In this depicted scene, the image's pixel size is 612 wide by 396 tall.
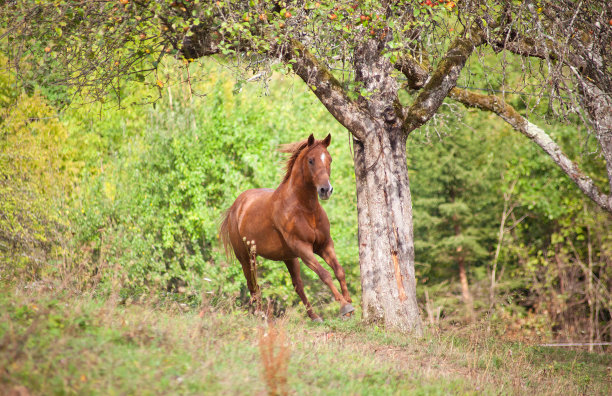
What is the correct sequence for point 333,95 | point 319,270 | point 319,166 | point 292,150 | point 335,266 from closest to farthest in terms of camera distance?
point 319,166, point 319,270, point 335,266, point 292,150, point 333,95

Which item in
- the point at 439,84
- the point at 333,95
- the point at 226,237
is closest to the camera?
the point at 333,95

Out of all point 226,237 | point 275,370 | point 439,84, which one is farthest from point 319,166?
point 226,237

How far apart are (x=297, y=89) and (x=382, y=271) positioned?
2377 centimetres

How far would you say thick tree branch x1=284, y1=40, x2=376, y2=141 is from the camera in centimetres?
936

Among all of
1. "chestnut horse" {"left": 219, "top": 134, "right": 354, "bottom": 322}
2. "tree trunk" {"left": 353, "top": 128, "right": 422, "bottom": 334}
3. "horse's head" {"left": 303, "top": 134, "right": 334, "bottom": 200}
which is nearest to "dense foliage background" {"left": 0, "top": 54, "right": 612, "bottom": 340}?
"chestnut horse" {"left": 219, "top": 134, "right": 354, "bottom": 322}

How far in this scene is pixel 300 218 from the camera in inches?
353

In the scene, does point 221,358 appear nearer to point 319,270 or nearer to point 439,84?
point 319,270

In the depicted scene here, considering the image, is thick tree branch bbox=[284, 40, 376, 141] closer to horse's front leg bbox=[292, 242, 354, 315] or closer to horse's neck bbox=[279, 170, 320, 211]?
horse's neck bbox=[279, 170, 320, 211]

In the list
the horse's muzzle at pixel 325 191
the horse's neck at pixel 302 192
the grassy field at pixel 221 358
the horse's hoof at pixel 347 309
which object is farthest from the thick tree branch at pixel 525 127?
the horse's hoof at pixel 347 309

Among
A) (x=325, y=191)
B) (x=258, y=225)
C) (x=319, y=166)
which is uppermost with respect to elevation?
(x=319, y=166)

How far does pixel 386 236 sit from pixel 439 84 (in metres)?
2.57

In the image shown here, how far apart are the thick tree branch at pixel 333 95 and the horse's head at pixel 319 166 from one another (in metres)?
0.87

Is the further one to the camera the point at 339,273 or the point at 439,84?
the point at 439,84

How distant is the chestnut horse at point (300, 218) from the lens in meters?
8.47
